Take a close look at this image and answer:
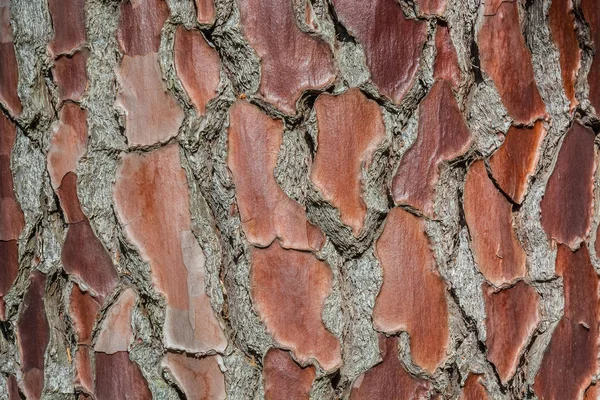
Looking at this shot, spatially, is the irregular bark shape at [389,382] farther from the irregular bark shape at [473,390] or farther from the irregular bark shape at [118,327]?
the irregular bark shape at [118,327]

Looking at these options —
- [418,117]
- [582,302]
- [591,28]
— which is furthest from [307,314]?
[591,28]

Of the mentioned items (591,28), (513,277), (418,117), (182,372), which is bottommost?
→ (182,372)

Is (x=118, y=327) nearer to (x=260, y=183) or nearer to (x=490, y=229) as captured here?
(x=260, y=183)

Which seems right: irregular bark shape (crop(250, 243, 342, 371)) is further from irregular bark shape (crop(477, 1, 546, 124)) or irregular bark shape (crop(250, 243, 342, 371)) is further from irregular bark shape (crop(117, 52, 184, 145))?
irregular bark shape (crop(477, 1, 546, 124))

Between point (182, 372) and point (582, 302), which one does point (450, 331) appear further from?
point (182, 372)

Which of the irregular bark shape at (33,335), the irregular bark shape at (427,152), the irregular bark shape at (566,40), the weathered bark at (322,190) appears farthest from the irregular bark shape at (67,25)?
the irregular bark shape at (566,40)
